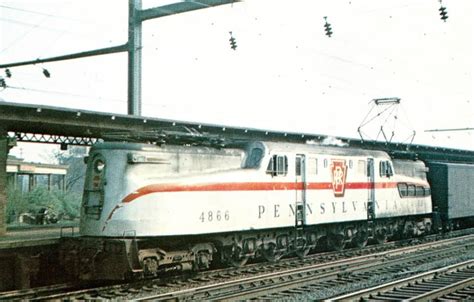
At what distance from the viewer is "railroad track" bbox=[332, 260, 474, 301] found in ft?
39.1

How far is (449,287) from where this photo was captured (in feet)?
41.5

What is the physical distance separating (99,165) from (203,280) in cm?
398

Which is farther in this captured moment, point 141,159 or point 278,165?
point 278,165

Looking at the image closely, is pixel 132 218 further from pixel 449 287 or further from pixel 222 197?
pixel 449 287

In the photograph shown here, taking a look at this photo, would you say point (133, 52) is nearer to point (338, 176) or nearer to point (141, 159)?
point (141, 159)

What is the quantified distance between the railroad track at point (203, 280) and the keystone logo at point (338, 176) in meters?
2.23

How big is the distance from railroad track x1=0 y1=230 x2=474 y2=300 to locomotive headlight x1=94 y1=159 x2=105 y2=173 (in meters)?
2.93

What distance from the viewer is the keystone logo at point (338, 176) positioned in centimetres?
1959

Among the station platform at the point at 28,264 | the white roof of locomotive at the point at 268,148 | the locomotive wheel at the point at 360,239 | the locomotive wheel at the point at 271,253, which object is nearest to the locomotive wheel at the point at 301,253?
the locomotive wheel at the point at 271,253

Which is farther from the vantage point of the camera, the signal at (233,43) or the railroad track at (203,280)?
the signal at (233,43)

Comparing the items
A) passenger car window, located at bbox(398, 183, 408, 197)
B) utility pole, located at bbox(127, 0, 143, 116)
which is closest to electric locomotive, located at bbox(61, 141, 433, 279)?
passenger car window, located at bbox(398, 183, 408, 197)

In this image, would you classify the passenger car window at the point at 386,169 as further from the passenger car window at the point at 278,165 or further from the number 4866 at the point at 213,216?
the number 4866 at the point at 213,216

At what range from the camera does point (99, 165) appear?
1469 centimetres

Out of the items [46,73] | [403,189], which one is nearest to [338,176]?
[403,189]
